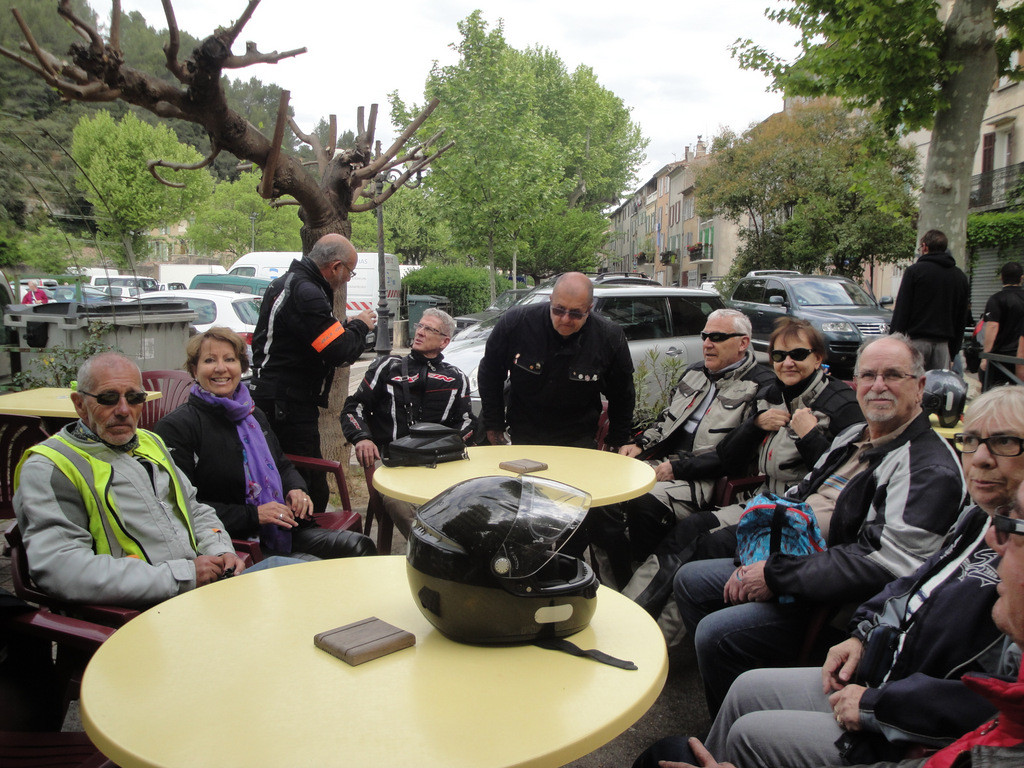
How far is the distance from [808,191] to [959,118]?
16.4m

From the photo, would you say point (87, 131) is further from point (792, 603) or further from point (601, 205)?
point (601, 205)

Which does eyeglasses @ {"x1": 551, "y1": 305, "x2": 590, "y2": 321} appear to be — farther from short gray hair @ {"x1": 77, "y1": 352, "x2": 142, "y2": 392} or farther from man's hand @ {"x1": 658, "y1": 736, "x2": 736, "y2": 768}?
man's hand @ {"x1": 658, "y1": 736, "x2": 736, "y2": 768}

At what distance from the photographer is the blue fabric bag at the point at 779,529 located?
9.02ft

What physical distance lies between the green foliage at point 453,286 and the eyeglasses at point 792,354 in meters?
23.6

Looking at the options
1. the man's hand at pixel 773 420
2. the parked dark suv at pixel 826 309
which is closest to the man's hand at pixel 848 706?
the man's hand at pixel 773 420

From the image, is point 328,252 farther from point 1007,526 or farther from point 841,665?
point 1007,526

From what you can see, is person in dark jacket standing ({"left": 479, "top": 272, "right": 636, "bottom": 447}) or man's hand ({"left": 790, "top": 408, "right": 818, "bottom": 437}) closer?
man's hand ({"left": 790, "top": 408, "right": 818, "bottom": 437})

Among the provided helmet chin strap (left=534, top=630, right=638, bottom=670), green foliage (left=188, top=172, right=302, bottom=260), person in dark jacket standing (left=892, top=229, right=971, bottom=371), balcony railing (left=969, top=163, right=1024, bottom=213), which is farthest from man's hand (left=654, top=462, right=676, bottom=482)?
green foliage (left=188, top=172, right=302, bottom=260)

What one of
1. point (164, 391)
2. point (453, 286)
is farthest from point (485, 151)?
point (164, 391)

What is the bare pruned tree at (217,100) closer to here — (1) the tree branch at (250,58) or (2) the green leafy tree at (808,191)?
(1) the tree branch at (250,58)

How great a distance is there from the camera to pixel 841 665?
2.21 m

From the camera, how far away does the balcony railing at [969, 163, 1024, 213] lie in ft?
81.2

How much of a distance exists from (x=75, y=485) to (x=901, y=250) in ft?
85.3

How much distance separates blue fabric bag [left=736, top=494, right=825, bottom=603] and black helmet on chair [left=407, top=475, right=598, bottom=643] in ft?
3.89
